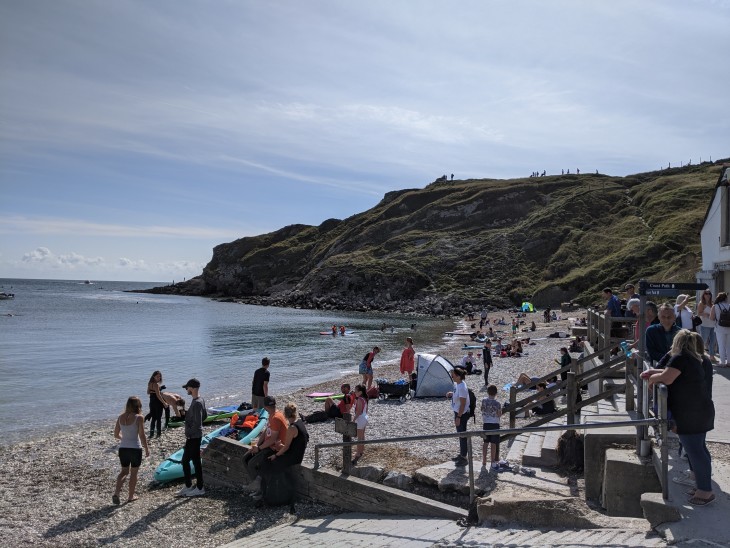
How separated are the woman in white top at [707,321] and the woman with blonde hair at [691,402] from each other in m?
8.66

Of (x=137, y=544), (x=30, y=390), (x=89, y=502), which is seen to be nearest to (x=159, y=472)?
(x=89, y=502)

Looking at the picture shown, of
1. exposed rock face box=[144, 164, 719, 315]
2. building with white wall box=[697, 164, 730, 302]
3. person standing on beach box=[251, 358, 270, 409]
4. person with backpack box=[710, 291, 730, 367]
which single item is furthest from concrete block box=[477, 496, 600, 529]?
exposed rock face box=[144, 164, 719, 315]

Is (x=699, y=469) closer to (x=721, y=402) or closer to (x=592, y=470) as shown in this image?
(x=592, y=470)

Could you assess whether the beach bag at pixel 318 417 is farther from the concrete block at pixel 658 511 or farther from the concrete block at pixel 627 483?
the concrete block at pixel 658 511

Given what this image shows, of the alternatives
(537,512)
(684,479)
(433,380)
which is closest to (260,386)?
(433,380)

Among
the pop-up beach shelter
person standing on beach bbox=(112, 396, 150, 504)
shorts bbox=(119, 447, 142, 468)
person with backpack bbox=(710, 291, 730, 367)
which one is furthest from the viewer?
the pop-up beach shelter

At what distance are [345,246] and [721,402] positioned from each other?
119 meters

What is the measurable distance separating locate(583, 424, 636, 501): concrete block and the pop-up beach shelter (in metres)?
12.1

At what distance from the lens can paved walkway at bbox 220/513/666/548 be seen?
5742 mm

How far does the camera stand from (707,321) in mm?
13727

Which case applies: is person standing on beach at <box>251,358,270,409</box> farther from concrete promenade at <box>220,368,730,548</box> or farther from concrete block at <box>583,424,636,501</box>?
concrete block at <box>583,424,636,501</box>

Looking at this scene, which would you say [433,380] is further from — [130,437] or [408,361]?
[130,437]

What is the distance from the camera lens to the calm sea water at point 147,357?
76.8 ft

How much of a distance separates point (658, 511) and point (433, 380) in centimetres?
1514
